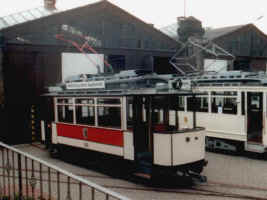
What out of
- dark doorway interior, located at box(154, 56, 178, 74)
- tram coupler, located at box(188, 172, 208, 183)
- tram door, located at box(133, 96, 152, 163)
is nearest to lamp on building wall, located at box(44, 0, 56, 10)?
dark doorway interior, located at box(154, 56, 178, 74)

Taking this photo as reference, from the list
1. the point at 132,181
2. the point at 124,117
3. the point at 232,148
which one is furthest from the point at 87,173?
the point at 232,148

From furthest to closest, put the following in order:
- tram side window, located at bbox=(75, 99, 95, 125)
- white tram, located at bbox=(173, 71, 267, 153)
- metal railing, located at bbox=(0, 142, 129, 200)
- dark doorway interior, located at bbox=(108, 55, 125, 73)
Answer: dark doorway interior, located at bbox=(108, 55, 125, 73)
white tram, located at bbox=(173, 71, 267, 153)
tram side window, located at bbox=(75, 99, 95, 125)
metal railing, located at bbox=(0, 142, 129, 200)

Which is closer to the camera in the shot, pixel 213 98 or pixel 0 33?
pixel 213 98

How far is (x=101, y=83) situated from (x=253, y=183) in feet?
16.9

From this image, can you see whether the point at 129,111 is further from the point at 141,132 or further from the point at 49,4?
the point at 49,4

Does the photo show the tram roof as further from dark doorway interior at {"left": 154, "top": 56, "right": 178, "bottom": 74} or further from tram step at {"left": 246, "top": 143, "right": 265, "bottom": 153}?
dark doorway interior at {"left": 154, "top": 56, "right": 178, "bottom": 74}

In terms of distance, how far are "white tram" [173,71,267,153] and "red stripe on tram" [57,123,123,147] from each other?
16.6 ft

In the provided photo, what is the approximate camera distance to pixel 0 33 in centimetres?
1419

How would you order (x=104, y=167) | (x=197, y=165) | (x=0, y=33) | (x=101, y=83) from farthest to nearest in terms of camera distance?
1. (x=0, y=33)
2. (x=104, y=167)
3. (x=101, y=83)
4. (x=197, y=165)

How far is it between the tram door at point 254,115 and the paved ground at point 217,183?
106cm

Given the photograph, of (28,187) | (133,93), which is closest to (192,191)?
(133,93)

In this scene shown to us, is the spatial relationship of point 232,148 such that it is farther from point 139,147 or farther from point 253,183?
point 139,147

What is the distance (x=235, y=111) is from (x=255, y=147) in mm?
1470

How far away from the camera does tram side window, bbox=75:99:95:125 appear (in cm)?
1005
